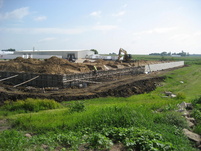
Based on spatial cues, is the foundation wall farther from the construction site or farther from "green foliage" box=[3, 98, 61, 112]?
"green foliage" box=[3, 98, 61, 112]

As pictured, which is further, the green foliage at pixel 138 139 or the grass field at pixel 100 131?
the grass field at pixel 100 131

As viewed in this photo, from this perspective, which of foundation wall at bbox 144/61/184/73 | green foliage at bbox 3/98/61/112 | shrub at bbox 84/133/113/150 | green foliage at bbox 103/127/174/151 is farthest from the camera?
foundation wall at bbox 144/61/184/73

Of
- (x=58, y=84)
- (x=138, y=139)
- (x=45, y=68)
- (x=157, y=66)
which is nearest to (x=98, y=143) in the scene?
(x=138, y=139)

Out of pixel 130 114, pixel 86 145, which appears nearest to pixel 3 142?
pixel 86 145

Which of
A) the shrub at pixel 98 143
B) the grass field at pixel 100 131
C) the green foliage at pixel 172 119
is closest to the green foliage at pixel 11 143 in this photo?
the grass field at pixel 100 131

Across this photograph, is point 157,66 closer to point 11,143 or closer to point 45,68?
point 45,68

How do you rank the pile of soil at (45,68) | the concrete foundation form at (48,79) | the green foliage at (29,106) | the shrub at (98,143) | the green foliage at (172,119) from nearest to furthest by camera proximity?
the shrub at (98,143) < the green foliage at (172,119) < the green foliage at (29,106) < the concrete foundation form at (48,79) < the pile of soil at (45,68)

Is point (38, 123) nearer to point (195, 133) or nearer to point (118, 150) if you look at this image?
point (118, 150)

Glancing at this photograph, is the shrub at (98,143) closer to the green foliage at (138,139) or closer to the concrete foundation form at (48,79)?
the green foliage at (138,139)

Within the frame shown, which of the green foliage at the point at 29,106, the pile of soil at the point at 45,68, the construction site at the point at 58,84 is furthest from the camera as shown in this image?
the pile of soil at the point at 45,68

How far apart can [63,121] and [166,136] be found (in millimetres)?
4398

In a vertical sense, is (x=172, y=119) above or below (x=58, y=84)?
above

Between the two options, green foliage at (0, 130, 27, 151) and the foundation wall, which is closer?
green foliage at (0, 130, 27, 151)

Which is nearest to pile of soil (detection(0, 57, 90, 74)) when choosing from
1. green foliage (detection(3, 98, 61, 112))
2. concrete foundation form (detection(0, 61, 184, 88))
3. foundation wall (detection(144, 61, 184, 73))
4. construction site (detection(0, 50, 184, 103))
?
construction site (detection(0, 50, 184, 103))
